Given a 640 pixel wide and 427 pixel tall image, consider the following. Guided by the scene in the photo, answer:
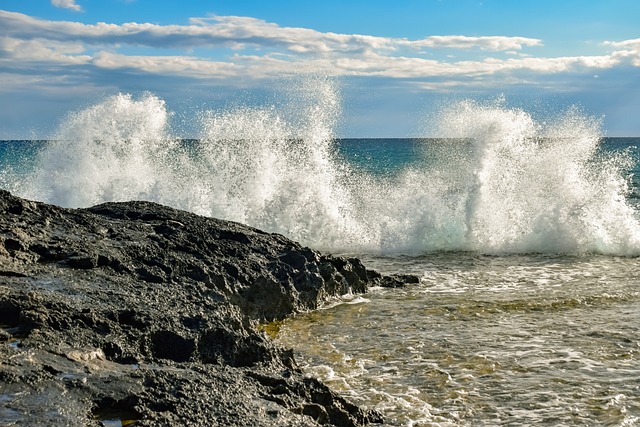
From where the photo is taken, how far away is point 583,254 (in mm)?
14789

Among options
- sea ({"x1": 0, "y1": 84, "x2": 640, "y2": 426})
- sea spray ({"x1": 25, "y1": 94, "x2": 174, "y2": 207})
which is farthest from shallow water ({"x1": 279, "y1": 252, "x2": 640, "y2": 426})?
sea spray ({"x1": 25, "y1": 94, "x2": 174, "y2": 207})

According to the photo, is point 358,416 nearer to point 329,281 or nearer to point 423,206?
point 329,281

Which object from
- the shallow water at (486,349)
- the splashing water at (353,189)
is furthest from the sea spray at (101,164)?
the shallow water at (486,349)

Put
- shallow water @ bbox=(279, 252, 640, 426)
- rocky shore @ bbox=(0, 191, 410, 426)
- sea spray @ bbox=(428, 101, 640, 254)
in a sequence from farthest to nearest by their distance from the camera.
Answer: sea spray @ bbox=(428, 101, 640, 254) < shallow water @ bbox=(279, 252, 640, 426) < rocky shore @ bbox=(0, 191, 410, 426)

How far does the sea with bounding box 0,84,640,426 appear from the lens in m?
6.46

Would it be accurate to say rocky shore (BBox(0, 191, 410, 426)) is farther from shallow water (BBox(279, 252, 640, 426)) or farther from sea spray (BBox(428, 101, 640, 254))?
sea spray (BBox(428, 101, 640, 254))

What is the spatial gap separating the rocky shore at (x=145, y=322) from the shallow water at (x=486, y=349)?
75 cm

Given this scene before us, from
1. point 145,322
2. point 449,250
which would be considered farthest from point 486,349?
point 449,250

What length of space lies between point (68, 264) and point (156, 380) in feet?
9.12

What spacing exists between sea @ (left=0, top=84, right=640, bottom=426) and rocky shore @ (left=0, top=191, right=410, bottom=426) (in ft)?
2.62

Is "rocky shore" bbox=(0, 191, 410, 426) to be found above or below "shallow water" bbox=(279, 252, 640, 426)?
above

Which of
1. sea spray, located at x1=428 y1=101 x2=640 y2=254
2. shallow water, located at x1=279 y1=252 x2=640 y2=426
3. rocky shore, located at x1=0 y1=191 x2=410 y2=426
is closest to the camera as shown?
rocky shore, located at x1=0 y1=191 x2=410 y2=426

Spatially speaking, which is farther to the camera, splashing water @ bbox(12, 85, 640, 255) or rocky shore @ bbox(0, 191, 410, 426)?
splashing water @ bbox(12, 85, 640, 255)

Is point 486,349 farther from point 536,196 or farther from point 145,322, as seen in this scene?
point 536,196
